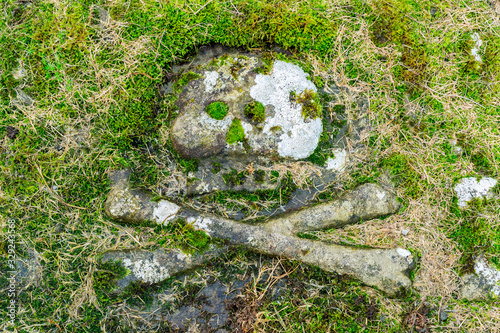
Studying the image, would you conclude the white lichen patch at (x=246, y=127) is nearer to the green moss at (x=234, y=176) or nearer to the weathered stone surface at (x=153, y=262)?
the green moss at (x=234, y=176)

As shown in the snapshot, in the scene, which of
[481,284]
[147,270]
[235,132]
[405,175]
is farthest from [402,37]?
[147,270]

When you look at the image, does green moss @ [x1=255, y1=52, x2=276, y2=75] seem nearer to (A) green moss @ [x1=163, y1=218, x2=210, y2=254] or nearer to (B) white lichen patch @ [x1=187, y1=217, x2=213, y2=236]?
(B) white lichen patch @ [x1=187, y1=217, x2=213, y2=236]

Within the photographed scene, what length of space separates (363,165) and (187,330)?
9.75ft

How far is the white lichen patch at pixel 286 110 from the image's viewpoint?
11.5 ft

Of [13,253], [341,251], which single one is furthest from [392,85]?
[13,253]

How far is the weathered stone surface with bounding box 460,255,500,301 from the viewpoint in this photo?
3732mm

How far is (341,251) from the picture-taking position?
3555mm

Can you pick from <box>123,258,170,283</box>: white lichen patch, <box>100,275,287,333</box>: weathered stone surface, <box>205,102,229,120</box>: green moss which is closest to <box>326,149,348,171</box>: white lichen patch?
<box>205,102,229,120</box>: green moss

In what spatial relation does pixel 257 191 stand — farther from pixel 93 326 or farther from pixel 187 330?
pixel 93 326

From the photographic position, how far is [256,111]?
3.47 m

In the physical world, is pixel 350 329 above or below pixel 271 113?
below

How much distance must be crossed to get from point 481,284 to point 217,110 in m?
3.92

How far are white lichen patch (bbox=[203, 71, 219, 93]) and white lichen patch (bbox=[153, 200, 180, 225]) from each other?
1.45 meters

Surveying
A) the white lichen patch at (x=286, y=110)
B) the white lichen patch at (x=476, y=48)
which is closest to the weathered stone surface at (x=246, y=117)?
the white lichen patch at (x=286, y=110)
